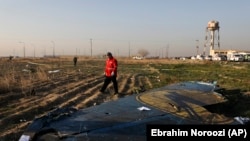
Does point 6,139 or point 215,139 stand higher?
point 215,139

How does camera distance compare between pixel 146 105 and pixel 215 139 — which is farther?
pixel 146 105

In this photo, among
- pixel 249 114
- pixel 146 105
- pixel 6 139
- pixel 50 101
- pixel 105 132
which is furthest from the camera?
pixel 50 101

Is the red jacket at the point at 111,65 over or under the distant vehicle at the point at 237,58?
over

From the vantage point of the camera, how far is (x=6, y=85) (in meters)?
13.9

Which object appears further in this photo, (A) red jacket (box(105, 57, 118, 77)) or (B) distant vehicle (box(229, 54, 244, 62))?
(B) distant vehicle (box(229, 54, 244, 62))

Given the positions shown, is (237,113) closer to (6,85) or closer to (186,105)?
(186,105)

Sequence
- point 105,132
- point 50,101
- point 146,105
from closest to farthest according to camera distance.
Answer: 1. point 105,132
2. point 146,105
3. point 50,101

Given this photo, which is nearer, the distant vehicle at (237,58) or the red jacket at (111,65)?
the red jacket at (111,65)

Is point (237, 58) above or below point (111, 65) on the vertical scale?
below

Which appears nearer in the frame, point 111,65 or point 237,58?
point 111,65

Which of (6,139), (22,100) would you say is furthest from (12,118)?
(22,100)

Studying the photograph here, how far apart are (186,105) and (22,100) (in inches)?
305

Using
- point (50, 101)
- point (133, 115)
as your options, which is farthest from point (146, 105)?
point (50, 101)

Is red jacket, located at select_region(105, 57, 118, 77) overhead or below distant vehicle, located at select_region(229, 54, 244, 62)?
overhead
